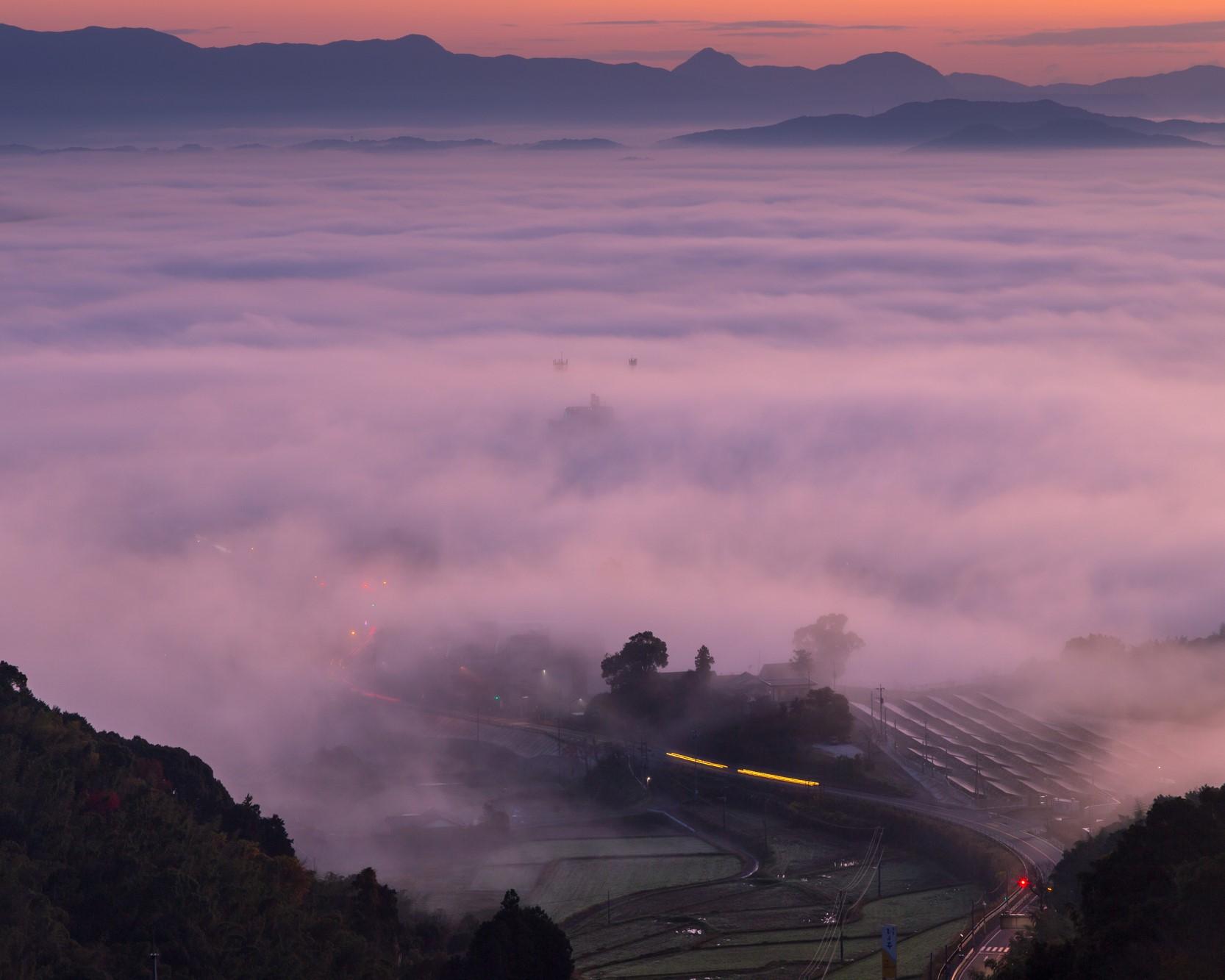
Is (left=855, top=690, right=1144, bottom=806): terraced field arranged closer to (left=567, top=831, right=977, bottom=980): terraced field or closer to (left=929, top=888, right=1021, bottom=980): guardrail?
(left=567, top=831, right=977, bottom=980): terraced field

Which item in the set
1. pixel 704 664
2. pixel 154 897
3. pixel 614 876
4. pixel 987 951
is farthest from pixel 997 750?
pixel 154 897

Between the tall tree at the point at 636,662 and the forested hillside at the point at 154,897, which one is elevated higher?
the tall tree at the point at 636,662

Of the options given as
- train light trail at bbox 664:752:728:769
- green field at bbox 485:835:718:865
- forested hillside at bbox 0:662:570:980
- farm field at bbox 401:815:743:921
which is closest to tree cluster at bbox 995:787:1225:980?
forested hillside at bbox 0:662:570:980

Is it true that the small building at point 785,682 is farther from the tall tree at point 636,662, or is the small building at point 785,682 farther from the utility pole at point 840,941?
the utility pole at point 840,941

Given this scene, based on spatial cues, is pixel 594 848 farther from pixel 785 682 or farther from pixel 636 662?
pixel 785 682

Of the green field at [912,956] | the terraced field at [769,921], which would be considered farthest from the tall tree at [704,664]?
the green field at [912,956]

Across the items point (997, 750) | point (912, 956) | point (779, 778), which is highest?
point (997, 750)

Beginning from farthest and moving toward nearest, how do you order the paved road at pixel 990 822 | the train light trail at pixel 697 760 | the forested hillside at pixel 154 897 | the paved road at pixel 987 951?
the train light trail at pixel 697 760 → the paved road at pixel 990 822 → the paved road at pixel 987 951 → the forested hillside at pixel 154 897

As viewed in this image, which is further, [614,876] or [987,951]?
[614,876]
